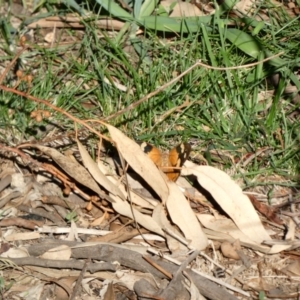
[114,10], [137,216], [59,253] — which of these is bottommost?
[59,253]

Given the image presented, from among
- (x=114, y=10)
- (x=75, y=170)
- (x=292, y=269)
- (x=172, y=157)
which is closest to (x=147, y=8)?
(x=114, y=10)

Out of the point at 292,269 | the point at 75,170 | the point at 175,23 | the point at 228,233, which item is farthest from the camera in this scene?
the point at 175,23

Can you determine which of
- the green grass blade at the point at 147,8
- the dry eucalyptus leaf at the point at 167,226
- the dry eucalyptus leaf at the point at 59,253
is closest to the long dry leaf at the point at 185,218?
the dry eucalyptus leaf at the point at 167,226

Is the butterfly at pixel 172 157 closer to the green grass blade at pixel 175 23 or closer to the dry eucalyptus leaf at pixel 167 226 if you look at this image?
the dry eucalyptus leaf at pixel 167 226

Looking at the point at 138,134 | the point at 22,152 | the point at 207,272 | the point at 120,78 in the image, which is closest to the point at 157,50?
the point at 120,78

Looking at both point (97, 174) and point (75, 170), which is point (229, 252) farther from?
point (75, 170)

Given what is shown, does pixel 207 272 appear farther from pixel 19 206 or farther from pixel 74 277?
pixel 19 206
